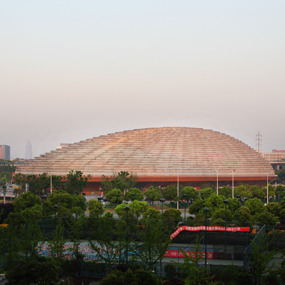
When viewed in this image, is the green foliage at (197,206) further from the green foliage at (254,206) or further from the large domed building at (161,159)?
the large domed building at (161,159)

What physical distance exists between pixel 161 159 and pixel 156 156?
2.40 m

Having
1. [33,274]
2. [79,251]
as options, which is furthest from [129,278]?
[79,251]

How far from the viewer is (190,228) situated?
46812 mm

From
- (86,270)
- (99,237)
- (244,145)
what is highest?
(244,145)

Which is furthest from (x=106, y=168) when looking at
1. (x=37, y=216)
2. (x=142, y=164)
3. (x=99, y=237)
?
(x=99, y=237)

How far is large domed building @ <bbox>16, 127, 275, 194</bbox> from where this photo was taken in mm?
135375

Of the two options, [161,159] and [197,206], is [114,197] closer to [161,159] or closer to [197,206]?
[197,206]

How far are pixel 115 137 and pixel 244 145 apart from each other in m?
44.0

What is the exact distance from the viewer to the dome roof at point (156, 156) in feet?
450

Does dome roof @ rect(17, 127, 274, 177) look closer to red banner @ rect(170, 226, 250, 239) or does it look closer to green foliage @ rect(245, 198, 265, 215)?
green foliage @ rect(245, 198, 265, 215)

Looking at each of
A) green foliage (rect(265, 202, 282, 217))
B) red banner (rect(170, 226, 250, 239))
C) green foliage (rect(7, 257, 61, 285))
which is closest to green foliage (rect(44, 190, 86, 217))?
red banner (rect(170, 226, 250, 239))

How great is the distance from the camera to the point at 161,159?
5581 inches

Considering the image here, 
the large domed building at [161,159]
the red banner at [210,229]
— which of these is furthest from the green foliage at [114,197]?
the large domed building at [161,159]

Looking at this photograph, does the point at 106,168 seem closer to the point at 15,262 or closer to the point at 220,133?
the point at 220,133
